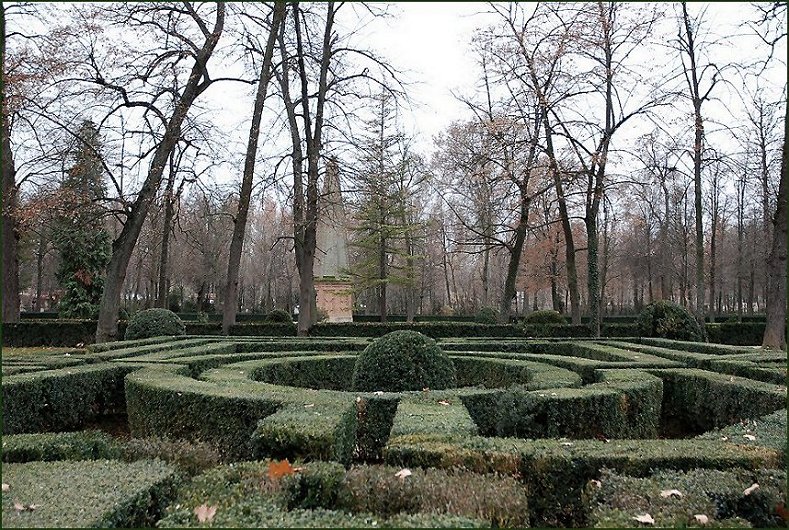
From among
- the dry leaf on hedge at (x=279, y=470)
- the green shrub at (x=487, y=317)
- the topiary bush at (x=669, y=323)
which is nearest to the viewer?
the dry leaf on hedge at (x=279, y=470)

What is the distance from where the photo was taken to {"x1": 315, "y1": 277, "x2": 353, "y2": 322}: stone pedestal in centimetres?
2362

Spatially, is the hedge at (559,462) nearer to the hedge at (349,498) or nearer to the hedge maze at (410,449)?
the hedge maze at (410,449)

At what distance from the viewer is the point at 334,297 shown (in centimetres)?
2400

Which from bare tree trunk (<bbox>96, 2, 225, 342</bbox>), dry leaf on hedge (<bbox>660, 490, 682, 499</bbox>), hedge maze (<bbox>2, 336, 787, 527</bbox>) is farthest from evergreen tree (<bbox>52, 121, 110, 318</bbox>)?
dry leaf on hedge (<bbox>660, 490, 682, 499</bbox>)

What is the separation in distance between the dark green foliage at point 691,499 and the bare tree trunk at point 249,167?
14574 millimetres

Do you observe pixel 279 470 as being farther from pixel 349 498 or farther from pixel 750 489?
pixel 750 489

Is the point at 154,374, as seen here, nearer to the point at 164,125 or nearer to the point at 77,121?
the point at 164,125

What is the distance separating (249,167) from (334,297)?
8.57m

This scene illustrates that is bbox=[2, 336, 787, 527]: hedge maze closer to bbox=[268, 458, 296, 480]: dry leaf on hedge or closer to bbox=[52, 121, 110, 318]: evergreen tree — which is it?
bbox=[268, 458, 296, 480]: dry leaf on hedge

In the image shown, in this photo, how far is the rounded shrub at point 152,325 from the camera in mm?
14281

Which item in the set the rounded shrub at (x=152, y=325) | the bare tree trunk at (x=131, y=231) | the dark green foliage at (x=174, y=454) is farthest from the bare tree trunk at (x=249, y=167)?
the dark green foliage at (x=174, y=454)

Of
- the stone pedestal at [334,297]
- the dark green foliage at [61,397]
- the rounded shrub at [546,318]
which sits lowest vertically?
the dark green foliage at [61,397]

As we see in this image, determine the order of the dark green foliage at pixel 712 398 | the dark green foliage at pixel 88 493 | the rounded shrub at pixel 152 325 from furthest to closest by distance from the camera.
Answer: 1. the rounded shrub at pixel 152 325
2. the dark green foliage at pixel 712 398
3. the dark green foliage at pixel 88 493

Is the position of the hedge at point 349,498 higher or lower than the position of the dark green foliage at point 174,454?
higher
